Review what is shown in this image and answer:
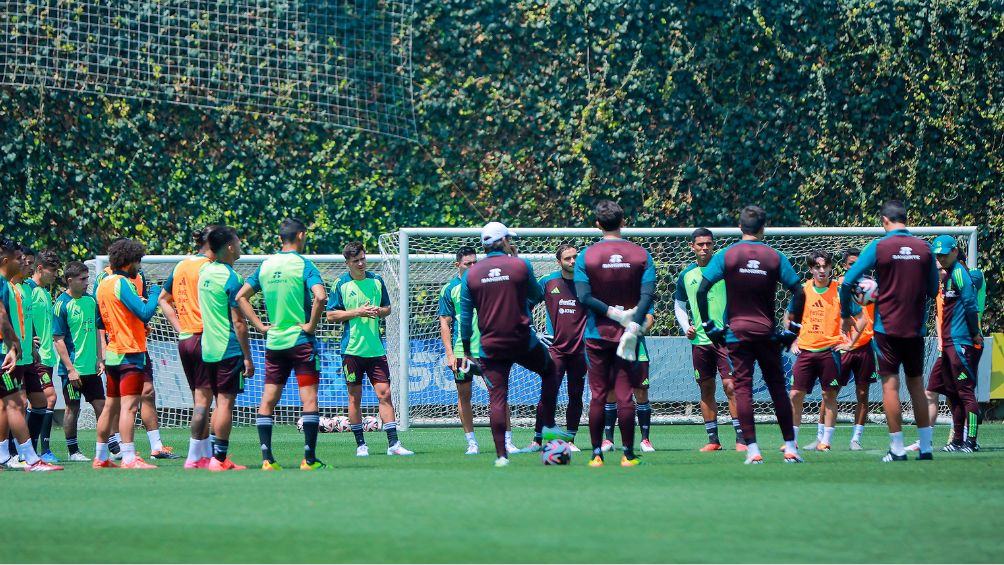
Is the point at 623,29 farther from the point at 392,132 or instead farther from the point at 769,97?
the point at 392,132

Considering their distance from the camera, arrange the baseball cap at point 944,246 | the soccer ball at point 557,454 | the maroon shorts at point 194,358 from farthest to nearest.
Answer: the baseball cap at point 944,246 < the maroon shorts at point 194,358 < the soccer ball at point 557,454

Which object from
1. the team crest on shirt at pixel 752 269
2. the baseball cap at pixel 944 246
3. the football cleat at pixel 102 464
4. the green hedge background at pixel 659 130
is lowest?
the football cleat at pixel 102 464

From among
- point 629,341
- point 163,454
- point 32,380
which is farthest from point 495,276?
point 32,380

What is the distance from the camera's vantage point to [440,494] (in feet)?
A: 25.2

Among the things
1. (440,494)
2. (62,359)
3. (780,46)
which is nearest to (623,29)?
(780,46)

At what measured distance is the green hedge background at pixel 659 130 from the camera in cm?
1806

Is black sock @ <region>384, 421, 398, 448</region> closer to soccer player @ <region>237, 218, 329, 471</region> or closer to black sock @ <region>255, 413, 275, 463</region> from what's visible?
soccer player @ <region>237, 218, 329, 471</region>

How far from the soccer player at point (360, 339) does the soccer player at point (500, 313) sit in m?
2.01

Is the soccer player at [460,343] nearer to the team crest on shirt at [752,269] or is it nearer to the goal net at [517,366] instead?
the goal net at [517,366]

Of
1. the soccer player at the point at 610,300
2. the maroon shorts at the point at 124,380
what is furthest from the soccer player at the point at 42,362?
the soccer player at the point at 610,300

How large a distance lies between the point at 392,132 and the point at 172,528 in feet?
40.1

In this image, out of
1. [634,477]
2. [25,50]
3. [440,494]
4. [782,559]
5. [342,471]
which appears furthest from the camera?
[25,50]

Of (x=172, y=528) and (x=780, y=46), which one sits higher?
(x=780, y=46)

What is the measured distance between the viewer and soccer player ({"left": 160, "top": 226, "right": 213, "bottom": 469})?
33.8 feet
